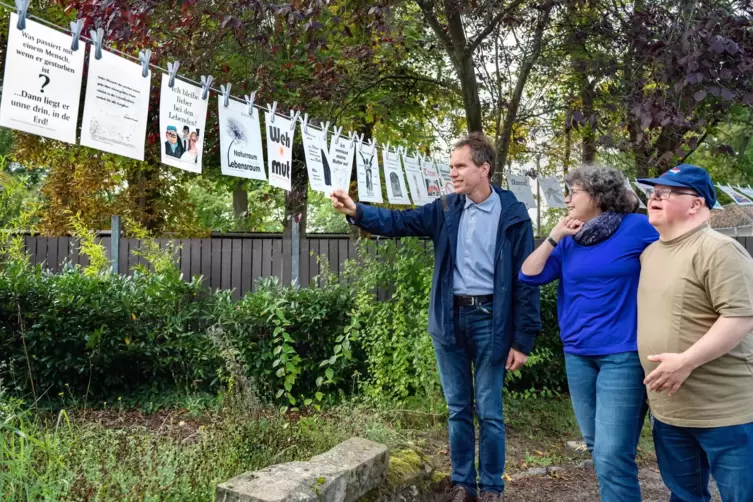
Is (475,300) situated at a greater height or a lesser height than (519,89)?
lesser

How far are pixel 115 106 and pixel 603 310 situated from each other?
2.59 meters

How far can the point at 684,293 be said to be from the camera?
7.46ft

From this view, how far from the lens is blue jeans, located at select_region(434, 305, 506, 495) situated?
124 inches

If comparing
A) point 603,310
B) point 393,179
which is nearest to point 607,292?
point 603,310

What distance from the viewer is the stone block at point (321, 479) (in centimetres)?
240

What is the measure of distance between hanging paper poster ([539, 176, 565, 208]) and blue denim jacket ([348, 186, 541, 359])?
12.1ft

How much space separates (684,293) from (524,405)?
367cm

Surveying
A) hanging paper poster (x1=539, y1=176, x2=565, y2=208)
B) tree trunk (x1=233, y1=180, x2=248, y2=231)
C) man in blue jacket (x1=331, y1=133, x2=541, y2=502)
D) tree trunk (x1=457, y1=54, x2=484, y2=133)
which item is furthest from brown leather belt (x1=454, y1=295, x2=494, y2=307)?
tree trunk (x1=233, y1=180, x2=248, y2=231)

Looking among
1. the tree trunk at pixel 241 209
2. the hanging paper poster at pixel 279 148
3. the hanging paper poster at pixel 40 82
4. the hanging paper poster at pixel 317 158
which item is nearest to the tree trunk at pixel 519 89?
the hanging paper poster at pixel 317 158

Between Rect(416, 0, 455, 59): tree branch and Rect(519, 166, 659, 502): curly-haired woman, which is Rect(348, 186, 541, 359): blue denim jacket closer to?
Rect(519, 166, 659, 502): curly-haired woman

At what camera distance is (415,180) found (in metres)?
5.98

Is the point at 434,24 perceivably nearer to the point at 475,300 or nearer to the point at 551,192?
the point at 551,192

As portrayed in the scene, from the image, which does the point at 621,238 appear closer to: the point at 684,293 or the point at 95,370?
the point at 684,293

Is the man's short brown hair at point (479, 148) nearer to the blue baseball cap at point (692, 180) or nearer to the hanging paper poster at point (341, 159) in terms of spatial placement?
the blue baseball cap at point (692, 180)
